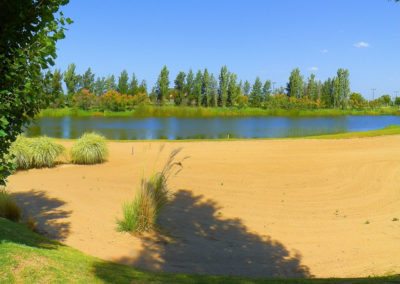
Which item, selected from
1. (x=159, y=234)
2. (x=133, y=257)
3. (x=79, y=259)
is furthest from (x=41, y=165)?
(x=79, y=259)

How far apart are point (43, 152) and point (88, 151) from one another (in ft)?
3.71

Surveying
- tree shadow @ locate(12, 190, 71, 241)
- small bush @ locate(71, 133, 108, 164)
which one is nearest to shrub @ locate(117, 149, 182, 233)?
tree shadow @ locate(12, 190, 71, 241)

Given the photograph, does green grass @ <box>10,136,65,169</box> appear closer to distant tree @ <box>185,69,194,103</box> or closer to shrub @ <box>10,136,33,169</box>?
shrub @ <box>10,136,33,169</box>

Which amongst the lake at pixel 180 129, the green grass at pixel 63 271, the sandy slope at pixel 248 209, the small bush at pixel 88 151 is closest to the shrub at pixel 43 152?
the sandy slope at pixel 248 209

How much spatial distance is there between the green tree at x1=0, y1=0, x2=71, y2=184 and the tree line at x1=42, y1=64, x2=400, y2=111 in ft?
227

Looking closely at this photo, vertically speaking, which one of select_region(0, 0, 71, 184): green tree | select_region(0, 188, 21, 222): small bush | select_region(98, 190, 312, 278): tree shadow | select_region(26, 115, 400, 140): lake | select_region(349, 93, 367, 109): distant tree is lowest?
select_region(98, 190, 312, 278): tree shadow

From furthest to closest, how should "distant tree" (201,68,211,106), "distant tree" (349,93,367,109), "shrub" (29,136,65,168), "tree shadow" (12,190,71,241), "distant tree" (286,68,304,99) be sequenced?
"distant tree" (349,93,367,109) < "distant tree" (286,68,304,99) < "distant tree" (201,68,211,106) < "shrub" (29,136,65,168) < "tree shadow" (12,190,71,241)

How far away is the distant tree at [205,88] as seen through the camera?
283 feet

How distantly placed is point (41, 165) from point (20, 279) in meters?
8.32

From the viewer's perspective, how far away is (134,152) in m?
14.0

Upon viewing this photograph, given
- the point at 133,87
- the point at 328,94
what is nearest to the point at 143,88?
the point at 133,87

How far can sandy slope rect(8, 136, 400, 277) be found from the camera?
6.51m

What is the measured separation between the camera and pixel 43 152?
1174cm

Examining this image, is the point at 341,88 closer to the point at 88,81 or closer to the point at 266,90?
the point at 266,90
